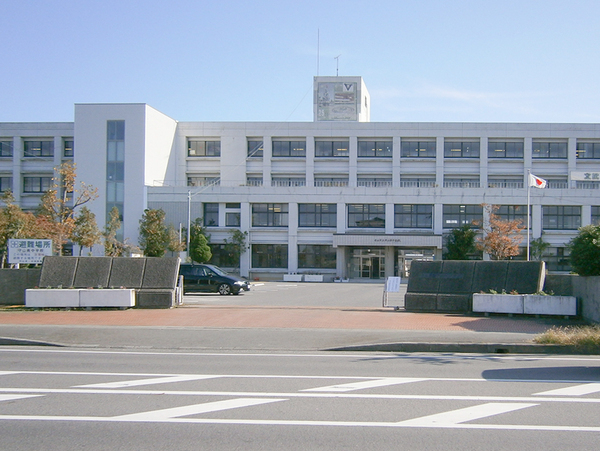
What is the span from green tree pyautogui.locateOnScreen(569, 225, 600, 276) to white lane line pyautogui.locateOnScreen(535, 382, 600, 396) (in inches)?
351

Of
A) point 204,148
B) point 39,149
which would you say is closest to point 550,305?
point 204,148

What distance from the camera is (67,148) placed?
200 ft

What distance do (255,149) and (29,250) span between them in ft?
130

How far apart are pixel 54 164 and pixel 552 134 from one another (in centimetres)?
5207

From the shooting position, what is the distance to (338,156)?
61.8 metres

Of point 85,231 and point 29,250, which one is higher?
point 85,231

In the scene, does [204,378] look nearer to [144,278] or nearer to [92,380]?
[92,380]

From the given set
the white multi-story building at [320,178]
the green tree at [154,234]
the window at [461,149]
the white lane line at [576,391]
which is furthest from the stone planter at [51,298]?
the window at [461,149]

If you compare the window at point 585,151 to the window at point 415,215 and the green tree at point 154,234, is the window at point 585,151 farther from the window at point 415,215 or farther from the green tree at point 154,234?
the green tree at point 154,234

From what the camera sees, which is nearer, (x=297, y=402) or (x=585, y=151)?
(x=297, y=402)

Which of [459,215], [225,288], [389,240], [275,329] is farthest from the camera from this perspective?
[459,215]

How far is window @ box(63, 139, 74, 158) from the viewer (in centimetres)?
6084

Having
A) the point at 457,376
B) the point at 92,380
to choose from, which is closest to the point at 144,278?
the point at 92,380

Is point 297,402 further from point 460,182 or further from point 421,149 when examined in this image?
point 421,149
